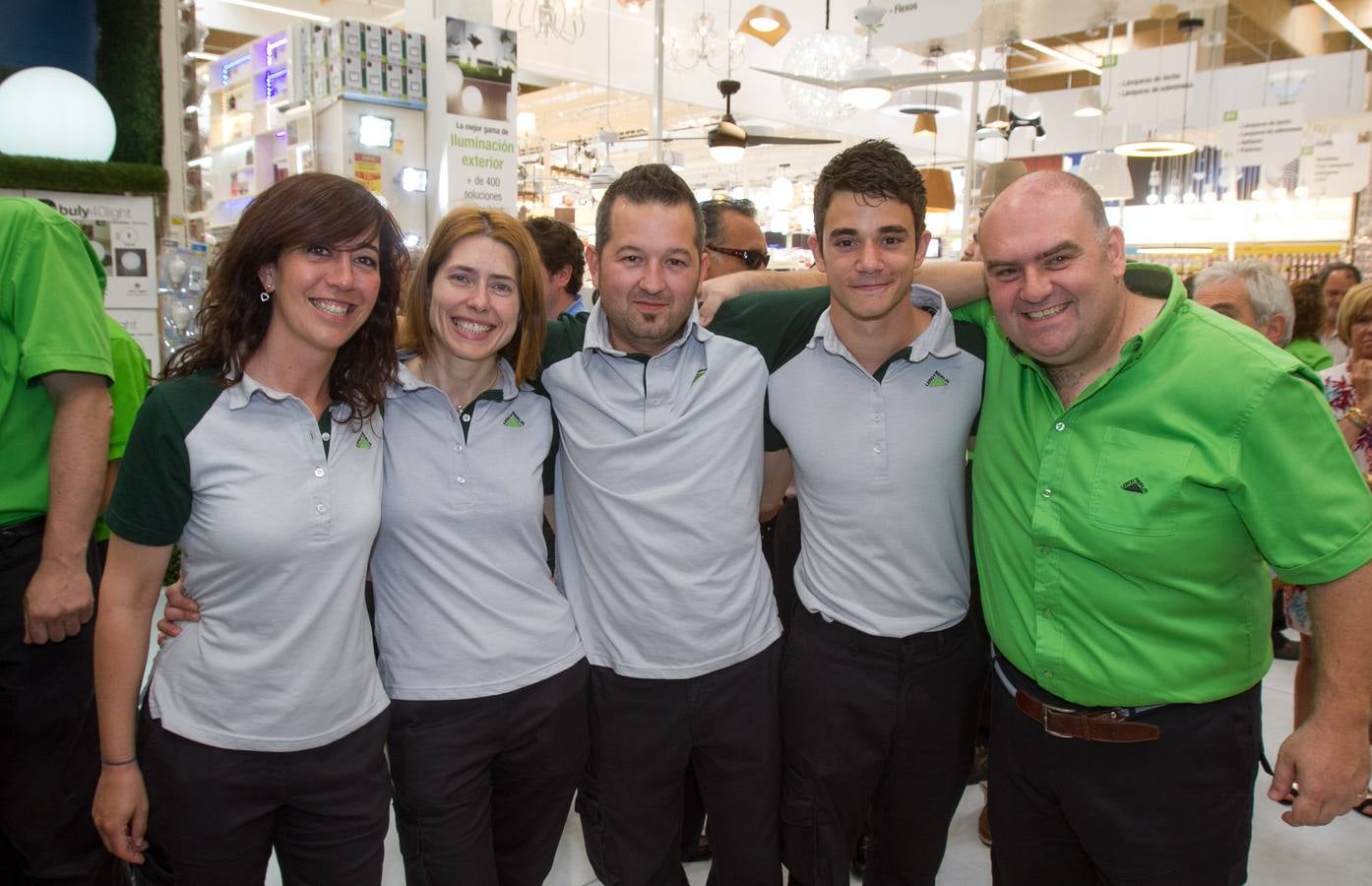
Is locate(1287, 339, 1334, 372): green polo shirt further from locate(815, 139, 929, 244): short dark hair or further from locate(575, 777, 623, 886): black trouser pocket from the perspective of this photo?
locate(575, 777, 623, 886): black trouser pocket

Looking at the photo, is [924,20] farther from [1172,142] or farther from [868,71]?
[1172,142]

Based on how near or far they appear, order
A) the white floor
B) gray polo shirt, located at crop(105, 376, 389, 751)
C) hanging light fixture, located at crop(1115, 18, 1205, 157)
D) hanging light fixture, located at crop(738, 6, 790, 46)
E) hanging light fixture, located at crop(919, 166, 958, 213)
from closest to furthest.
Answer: gray polo shirt, located at crop(105, 376, 389, 751) < the white floor < hanging light fixture, located at crop(738, 6, 790, 46) < hanging light fixture, located at crop(1115, 18, 1205, 157) < hanging light fixture, located at crop(919, 166, 958, 213)

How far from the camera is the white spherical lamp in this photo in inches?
128

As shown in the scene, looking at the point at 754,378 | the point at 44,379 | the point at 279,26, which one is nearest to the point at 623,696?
the point at 754,378

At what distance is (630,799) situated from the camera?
6.80 ft

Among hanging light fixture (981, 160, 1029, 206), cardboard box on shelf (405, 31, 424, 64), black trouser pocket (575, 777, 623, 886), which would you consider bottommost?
black trouser pocket (575, 777, 623, 886)

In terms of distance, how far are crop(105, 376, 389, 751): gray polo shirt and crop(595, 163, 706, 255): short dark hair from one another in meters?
0.84

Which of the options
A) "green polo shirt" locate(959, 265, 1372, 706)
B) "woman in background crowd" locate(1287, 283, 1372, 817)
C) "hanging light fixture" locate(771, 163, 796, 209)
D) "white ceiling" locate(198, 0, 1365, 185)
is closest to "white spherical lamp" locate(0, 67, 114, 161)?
"white ceiling" locate(198, 0, 1365, 185)

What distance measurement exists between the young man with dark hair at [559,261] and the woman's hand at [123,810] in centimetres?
252

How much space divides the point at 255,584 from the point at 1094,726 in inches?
62.3

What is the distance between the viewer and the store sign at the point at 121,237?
3672mm

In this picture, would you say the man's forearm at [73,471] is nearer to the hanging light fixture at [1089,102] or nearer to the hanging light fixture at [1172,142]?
the hanging light fixture at [1172,142]

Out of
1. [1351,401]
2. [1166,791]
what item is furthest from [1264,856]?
[1166,791]

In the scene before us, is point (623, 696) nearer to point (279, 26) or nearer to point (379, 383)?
point (379, 383)
